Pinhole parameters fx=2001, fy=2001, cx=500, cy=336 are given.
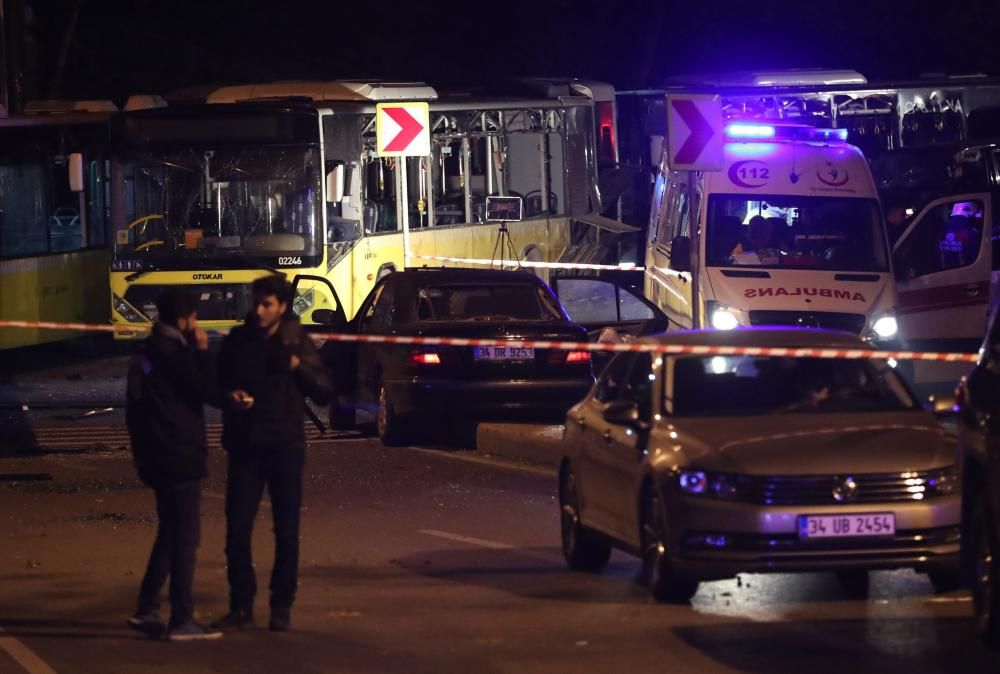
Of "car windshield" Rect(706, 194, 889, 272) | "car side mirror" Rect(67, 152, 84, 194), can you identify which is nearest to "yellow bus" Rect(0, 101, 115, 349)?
"car side mirror" Rect(67, 152, 84, 194)

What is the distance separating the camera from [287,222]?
23.8m

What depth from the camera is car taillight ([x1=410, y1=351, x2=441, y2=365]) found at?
1686 centimetres

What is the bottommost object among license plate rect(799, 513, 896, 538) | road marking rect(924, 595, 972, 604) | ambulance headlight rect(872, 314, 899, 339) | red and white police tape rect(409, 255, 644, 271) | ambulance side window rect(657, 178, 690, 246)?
road marking rect(924, 595, 972, 604)

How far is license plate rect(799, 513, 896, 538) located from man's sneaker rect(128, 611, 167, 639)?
121 inches

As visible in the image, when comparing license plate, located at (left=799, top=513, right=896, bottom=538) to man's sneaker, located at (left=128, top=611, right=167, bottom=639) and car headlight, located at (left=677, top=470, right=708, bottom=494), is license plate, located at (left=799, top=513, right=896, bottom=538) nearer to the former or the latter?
car headlight, located at (left=677, top=470, right=708, bottom=494)

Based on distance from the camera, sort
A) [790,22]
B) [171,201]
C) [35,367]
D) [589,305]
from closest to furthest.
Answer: [589,305] < [171,201] < [35,367] < [790,22]

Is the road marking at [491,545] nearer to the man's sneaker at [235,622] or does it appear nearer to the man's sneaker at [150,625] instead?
the man's sneaker at [235,622]

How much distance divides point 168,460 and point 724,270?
9.76 m

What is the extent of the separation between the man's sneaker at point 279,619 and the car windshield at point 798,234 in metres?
9.63

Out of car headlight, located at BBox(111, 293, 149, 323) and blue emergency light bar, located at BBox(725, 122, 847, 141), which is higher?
blue emergency light bar, located at BBox(725, 122, 847, 141)

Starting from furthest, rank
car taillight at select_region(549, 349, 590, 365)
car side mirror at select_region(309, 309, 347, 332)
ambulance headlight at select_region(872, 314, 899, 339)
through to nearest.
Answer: car side mirror at select_region(309, 309, 347, 332)
ambulance headlight at select_region(872, 314, 899, 339)
car taillight at select_region(549, 349, 590, 365)

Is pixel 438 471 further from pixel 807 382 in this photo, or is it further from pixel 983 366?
pixel 983 366

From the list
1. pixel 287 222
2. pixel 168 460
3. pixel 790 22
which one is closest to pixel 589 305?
pixel 287 222

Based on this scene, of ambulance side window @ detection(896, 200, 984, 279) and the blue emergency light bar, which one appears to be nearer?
ambulance side window @ detection(896, 200, 984, 279)
